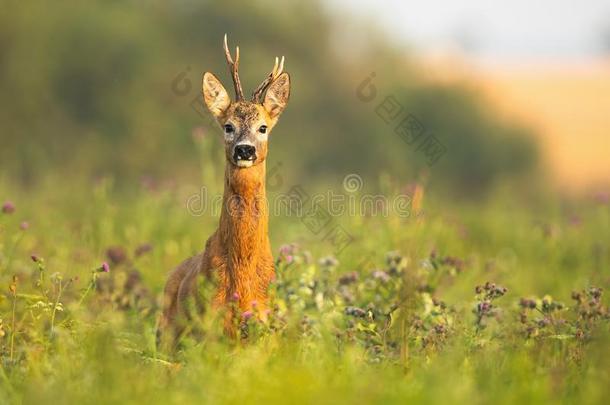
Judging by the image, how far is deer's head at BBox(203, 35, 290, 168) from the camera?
23.6 feet

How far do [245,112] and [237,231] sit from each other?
95cm

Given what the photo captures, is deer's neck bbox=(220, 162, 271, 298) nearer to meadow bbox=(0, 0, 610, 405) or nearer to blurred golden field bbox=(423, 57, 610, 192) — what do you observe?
meadow bbox=(0, 0, 610, 405)

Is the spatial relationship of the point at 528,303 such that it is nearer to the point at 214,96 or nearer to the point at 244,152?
the point at 244,152

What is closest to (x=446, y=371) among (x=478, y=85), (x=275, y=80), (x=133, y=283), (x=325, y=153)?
(x=275, y=80)

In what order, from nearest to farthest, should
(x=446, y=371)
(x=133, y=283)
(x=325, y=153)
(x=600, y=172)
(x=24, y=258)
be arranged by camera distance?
(x=446, y=371), (x=133, y=283), (x=24, y=258), (x=325, y=153), (x=600, y=172)

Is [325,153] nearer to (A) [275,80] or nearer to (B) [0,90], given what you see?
(B) [0,90]

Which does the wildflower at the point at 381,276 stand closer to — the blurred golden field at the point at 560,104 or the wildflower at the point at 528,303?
the wildflower at the point at 528,303

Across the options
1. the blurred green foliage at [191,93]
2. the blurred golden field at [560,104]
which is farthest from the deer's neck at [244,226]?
the blurred golden field at [560,104]

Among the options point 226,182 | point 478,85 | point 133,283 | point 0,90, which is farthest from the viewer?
point 478,85

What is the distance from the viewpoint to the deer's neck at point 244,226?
6.91 meters

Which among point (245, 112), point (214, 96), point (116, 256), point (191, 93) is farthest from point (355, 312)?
point (191, 93)

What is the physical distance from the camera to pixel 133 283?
8.32 m

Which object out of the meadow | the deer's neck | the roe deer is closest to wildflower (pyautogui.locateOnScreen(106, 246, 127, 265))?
the meadow

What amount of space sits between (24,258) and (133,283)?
1627mm
